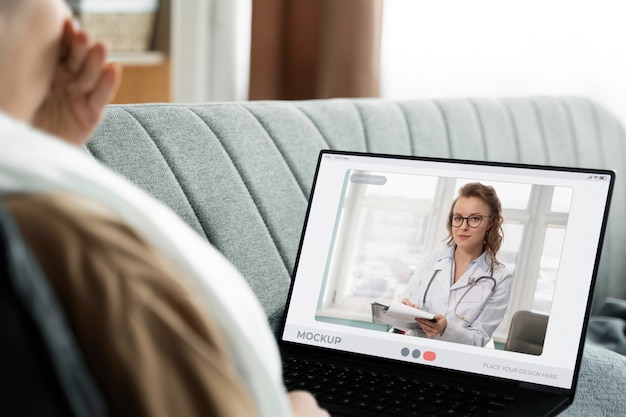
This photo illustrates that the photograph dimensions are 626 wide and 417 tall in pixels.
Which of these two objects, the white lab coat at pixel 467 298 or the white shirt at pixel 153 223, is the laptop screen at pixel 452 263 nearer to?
the white lab coat at pixel 467 298

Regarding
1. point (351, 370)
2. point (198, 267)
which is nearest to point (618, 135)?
point (351, 370)

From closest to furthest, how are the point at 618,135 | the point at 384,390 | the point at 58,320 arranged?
the point at 58,320, the point at 384,390, the point at 618,135

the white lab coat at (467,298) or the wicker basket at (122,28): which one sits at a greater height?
the wicker basket at (122,28)

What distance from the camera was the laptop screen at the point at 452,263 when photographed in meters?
0.98

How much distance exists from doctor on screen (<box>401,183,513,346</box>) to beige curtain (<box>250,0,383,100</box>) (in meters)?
1.41

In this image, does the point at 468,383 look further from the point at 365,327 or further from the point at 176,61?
the point at 176,61

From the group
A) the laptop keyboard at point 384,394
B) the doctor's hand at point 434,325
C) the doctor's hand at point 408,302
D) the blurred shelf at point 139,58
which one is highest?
the blurred shelf at point 139,58

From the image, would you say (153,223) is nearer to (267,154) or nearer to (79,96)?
(79,96)

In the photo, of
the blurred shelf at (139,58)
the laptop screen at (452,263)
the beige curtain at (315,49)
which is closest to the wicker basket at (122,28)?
the blurred shelf at (139,58)

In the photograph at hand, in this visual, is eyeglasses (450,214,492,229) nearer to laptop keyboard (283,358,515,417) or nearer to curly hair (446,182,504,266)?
curly hair (446,182,504,266)

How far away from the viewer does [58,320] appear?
418mm

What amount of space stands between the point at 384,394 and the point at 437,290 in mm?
164

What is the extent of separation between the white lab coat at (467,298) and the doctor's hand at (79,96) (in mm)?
484

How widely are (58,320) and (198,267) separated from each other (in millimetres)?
85
